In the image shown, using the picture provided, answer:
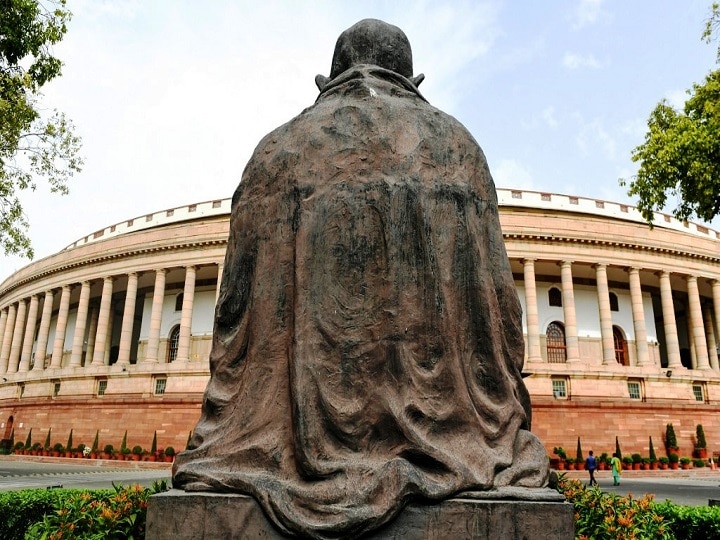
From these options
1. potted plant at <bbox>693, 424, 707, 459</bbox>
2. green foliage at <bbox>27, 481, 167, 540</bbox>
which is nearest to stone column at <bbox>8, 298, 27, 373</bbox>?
potted plant at <bbox>693, 424, 707, 459</bbox>

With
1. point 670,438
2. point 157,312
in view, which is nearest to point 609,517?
point 670,438

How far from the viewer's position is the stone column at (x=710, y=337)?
40.4 meters

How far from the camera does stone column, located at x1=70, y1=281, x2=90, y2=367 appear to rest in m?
41.7

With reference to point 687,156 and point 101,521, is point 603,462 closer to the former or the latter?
point 687,156

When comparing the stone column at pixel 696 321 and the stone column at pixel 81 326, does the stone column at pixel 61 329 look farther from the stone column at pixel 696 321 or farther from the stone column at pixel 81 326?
the stone column at pixel 696 321

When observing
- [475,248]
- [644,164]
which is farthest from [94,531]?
[644,164]

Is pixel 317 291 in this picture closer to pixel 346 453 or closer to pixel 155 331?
pixel 346 453

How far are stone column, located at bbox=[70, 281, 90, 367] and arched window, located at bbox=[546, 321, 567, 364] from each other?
104 ft

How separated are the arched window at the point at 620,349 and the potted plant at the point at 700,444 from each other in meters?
8.44

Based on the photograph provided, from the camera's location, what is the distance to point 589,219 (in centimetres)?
3628

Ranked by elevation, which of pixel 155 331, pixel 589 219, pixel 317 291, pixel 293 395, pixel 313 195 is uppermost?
pixel 589 219

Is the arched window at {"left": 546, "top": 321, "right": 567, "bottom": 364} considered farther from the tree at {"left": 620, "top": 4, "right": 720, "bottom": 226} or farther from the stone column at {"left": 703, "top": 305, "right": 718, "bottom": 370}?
the tree at {"left": 620, "top": 4, "right": 720, "bottom": 226}

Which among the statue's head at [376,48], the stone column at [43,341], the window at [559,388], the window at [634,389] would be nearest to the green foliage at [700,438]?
the window at [634,389]

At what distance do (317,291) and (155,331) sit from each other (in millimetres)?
38883
